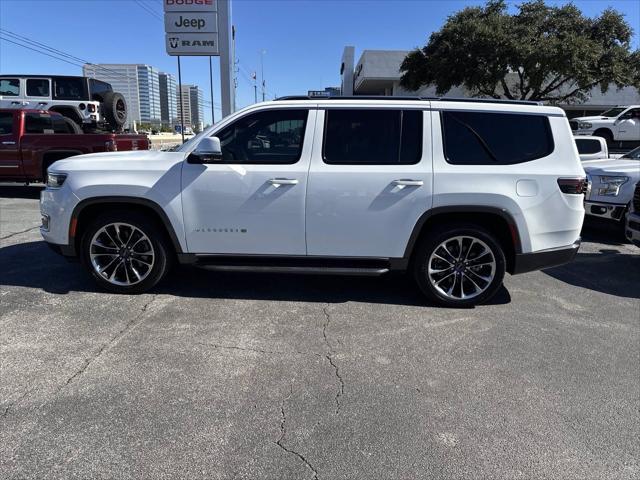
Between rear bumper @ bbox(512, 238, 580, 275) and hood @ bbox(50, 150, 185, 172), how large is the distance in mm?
3344

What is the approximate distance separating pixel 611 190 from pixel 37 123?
12.0 meters

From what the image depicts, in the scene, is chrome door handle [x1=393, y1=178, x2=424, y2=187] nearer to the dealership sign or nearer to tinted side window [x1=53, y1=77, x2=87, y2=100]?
the dealership sign

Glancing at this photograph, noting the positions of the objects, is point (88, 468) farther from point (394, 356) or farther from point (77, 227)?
point (77, 227)

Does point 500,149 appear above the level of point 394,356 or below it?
above

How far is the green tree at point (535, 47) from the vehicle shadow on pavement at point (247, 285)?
1985 cm

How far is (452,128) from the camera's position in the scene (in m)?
4.52

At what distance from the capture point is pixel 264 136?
15.1ft

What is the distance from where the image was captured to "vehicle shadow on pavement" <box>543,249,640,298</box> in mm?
5626

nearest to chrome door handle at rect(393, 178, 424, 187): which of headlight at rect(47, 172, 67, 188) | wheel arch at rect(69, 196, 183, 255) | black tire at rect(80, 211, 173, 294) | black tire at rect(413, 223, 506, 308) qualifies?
black tire at rect(413, 223, 506, 308)

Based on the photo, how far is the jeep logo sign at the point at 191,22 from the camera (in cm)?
1619

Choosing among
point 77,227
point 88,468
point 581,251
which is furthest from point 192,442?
point 581,251

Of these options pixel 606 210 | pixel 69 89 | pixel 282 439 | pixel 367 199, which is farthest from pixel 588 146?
pixel 69 89

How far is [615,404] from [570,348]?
2.70ft

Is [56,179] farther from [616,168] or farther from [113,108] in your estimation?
[113,108]
